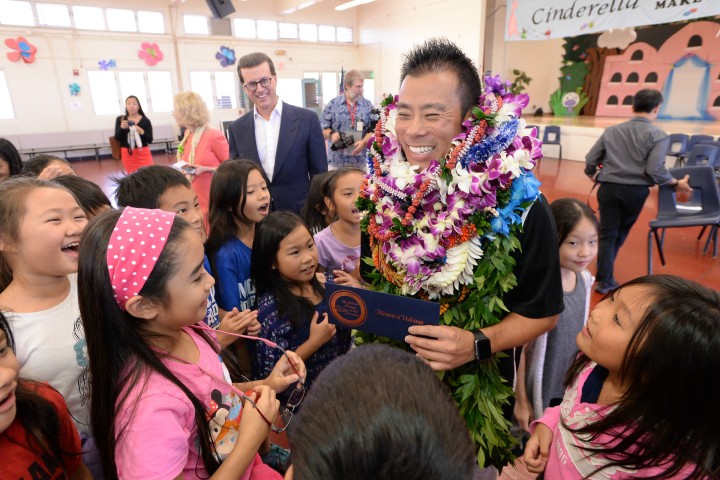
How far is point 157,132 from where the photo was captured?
46.3 feet

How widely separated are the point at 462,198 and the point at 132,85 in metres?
15.5

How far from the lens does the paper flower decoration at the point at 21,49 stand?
11.5 meters

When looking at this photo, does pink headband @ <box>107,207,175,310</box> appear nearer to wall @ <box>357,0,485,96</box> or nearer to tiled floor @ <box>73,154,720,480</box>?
tiled floor @ <box>73,154,720,480</box>

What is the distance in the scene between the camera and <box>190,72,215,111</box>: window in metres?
14.5

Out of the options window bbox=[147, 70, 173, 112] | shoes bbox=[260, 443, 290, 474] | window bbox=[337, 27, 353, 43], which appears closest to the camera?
shoes bbox=[260, 443, 290, 474]

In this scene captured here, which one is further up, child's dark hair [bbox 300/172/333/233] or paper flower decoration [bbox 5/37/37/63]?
paper flower decoration [bbox 5/37/37/63]

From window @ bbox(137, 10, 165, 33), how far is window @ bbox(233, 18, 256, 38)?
2.49 meters

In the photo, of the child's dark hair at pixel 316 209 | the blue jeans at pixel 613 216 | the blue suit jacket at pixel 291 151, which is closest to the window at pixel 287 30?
the blue suit jacket at pixel 291 151

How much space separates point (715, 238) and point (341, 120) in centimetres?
496

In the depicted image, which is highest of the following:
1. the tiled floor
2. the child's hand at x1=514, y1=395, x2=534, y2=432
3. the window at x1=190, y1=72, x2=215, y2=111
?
the window at x1=190, y1=72, x2=215, y2=111

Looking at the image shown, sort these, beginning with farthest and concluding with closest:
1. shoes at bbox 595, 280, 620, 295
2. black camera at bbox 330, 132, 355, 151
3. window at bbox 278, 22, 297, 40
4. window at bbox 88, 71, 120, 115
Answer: window at bbox 278, 22, 297, 40 → window at bbox 88, 71, 120, 115 → black camera at bbox 330, 132, 355, 151 → shoes at bbox 595, 280, 620, 295

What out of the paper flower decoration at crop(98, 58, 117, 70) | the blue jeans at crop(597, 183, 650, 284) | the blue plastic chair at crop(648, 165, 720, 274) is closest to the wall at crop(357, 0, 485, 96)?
the blue plastic chair at crop(648, 165, 720, 274)

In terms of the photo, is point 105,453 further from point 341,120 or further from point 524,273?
point 341,120

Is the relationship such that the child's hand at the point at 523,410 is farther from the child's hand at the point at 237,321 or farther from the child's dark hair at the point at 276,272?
the child's hand at the point at 237,321
